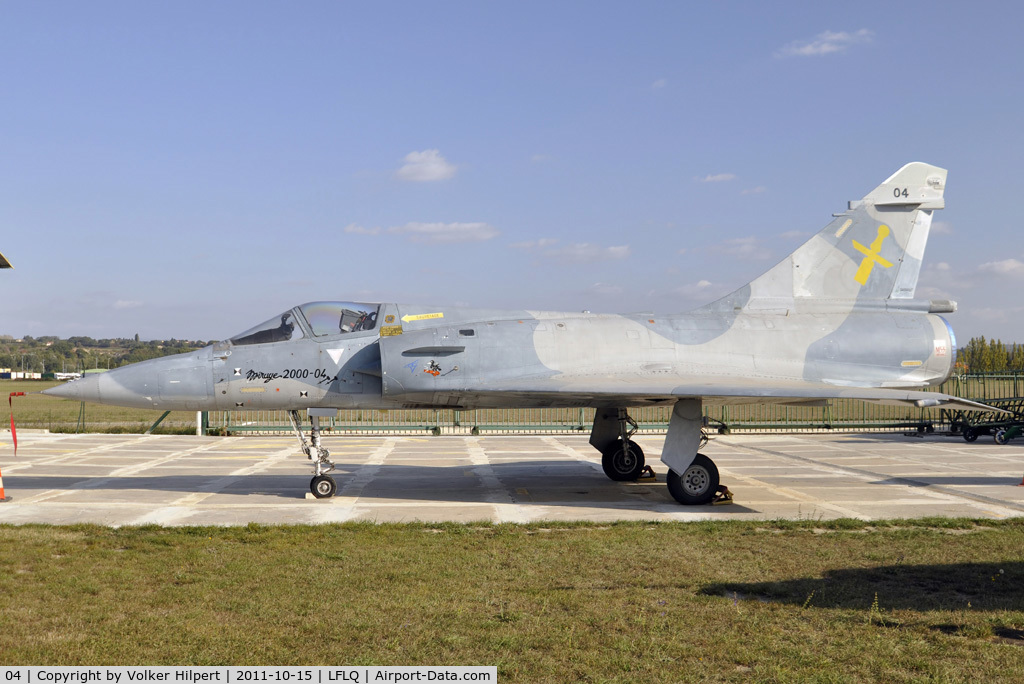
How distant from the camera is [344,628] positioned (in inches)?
219

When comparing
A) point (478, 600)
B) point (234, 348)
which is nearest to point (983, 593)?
point (478, 600)

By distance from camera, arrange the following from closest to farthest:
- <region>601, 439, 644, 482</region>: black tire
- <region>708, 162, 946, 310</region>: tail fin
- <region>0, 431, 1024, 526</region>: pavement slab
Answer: <region>0, 431, 1024, 526</region>: pavement slab → <region>708, 162, 946, 310</region>: tail fin → <region>601, 439, 644, 482</region>: black tire

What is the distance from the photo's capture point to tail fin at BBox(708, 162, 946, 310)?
13148mm

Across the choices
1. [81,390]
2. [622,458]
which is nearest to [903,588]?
[622,458]

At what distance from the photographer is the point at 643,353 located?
1217cm

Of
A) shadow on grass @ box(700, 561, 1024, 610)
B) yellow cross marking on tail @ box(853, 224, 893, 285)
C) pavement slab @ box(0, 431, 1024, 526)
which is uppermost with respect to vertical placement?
yellow cross marking on tail @ box(853, 224, 893, 285)

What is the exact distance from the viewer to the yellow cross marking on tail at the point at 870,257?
13.2 m

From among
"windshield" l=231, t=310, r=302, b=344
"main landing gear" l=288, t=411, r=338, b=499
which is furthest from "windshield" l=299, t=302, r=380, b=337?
"main landing gear" l=288, t=411, r=338, b=499

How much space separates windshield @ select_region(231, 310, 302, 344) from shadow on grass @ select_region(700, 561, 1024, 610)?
303 inches

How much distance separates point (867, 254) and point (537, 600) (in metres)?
9.92

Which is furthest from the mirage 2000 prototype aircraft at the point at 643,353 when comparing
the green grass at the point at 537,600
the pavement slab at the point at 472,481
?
the green grass at the point at 537,600

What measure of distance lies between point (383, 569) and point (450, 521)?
2664mm

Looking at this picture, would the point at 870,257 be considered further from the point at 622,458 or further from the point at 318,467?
the point at 318,467

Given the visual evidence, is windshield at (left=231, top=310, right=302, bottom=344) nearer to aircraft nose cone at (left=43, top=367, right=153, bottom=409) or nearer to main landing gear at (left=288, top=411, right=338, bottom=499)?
main landing gear at (left=288, top=411, right=338, bottom=499)
